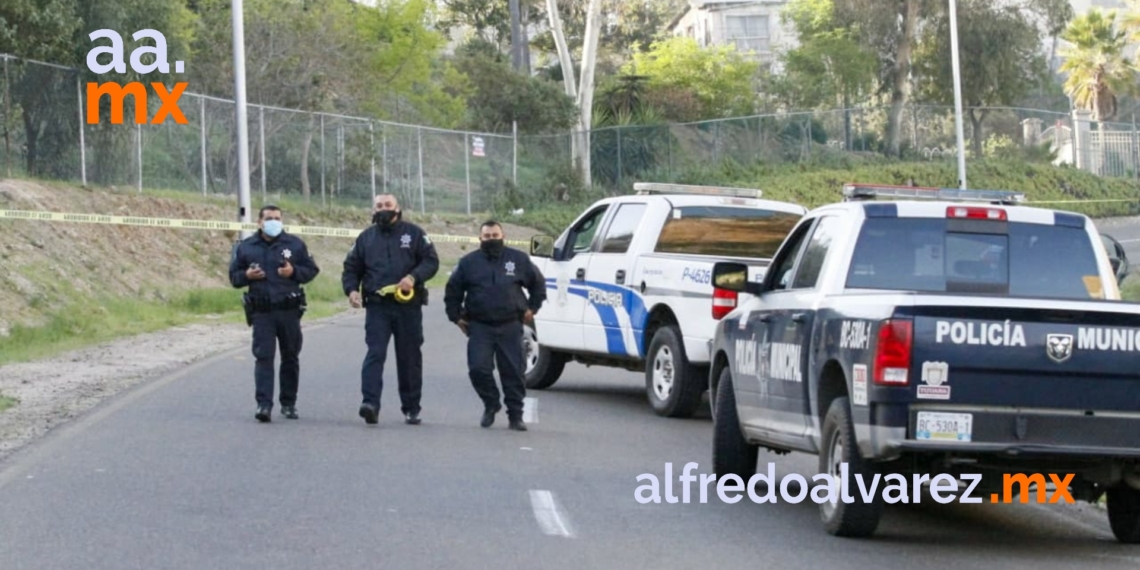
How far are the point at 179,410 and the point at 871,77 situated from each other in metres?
54.7

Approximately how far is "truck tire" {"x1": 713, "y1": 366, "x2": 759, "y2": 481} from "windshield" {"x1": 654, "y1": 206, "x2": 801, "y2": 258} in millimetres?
4849

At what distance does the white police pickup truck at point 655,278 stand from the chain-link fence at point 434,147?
15117 mm

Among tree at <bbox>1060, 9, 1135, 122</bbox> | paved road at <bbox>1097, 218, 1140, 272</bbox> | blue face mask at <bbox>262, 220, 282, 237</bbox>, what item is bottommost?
paved road at <bbox>1097, 218, 1140, 272</bbox>

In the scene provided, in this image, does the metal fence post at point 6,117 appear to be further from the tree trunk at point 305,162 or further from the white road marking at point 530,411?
the white road marking at point 530,411

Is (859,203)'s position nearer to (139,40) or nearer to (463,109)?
(139,40)

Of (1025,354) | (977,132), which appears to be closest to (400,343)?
(1025,354)

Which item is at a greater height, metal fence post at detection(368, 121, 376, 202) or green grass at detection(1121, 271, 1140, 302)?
metal fence post at detection(368, 121, 376, 202)

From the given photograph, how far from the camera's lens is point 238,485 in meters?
11.1

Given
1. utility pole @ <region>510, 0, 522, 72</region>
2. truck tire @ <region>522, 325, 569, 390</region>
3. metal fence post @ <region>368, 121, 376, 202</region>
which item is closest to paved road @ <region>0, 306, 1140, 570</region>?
truck tire @ <region>522, 325, 569, 390</region>

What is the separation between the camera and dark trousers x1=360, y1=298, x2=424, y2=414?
14.6 metres

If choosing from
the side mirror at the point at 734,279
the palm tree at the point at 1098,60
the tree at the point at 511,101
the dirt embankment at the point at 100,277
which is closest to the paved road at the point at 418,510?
the side mirror at the point at 734,279

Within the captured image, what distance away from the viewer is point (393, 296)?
14.7 metres

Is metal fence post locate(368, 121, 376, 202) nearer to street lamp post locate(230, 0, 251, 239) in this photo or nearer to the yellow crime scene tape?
the yellow crime scene tape

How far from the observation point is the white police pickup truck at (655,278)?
607 inches
